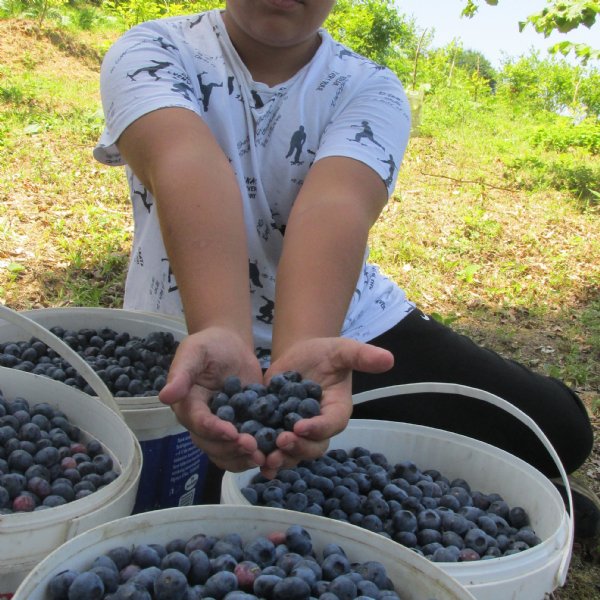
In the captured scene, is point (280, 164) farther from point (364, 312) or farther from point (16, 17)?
point (16, 17)

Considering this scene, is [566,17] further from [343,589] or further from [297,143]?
[343,589]

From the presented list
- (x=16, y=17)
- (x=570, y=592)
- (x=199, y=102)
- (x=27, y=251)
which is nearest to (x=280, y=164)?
(x=199, y=102)

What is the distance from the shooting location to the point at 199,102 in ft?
5.32

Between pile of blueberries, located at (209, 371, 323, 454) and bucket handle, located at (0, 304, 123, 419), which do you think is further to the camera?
bucket handle, located at (0, 304, 123, 419)

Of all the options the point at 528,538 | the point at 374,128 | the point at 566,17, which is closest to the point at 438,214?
the point at 566,17

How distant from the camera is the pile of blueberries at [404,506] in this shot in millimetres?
1202

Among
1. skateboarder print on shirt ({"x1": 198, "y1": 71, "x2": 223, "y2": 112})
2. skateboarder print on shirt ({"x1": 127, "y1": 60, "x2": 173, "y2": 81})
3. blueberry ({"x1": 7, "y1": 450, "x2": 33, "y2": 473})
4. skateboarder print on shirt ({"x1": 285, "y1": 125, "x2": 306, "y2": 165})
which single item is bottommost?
blueberry ({"x1": 7, "y1": 450, "x2": 33, "y2": 473})

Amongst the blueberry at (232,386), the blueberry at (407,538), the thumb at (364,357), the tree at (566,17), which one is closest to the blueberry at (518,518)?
the blueberry at (407,538)

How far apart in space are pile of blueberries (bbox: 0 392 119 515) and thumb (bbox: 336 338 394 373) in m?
0.43

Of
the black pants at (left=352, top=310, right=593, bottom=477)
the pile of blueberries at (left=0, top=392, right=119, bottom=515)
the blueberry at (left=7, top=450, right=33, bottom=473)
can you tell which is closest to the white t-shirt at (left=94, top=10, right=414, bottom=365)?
the black pants at (left=352, top=310, right=593, bottom=477)

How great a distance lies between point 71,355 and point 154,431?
0.26m

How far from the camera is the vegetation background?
312 centimetres

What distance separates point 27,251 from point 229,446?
2497 millimetres

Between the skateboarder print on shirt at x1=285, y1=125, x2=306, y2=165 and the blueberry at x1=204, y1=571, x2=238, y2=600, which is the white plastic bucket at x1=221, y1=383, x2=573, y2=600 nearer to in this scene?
the blueberry at x1=204, y1=571, x2=238, y2=600
